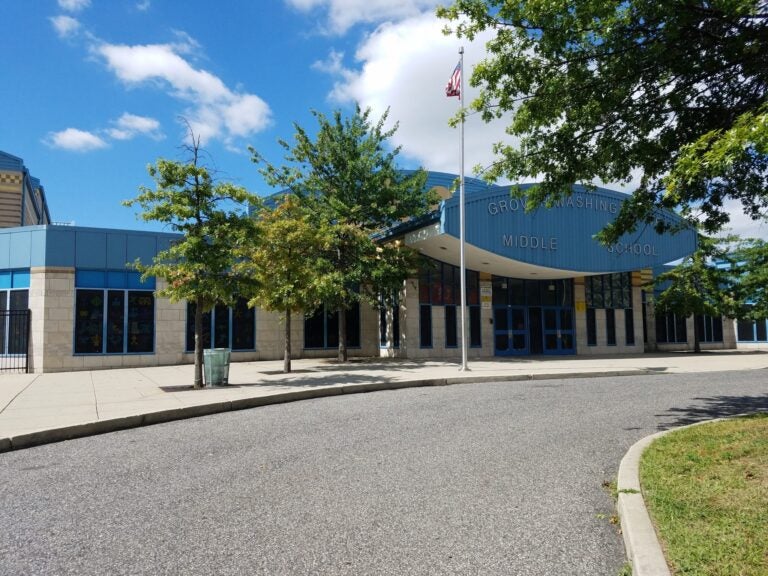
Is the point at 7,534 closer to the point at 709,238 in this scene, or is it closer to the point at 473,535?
the point at 473,535

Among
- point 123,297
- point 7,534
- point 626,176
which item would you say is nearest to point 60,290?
point 123,297

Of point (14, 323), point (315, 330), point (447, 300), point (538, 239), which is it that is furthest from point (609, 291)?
point (14, 323)

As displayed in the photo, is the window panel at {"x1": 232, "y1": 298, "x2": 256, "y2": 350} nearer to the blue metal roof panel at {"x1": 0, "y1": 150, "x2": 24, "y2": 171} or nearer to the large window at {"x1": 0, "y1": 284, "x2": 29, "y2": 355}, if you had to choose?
the large window at {"x1": 0, "y1": 284, "x2": 29, "y2": 355}

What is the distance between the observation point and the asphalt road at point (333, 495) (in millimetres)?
3811

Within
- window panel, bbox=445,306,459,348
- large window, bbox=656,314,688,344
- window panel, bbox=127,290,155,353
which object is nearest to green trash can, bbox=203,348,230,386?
window panel, bbox=127,290,155,353

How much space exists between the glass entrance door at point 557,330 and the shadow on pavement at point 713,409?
15.6 m

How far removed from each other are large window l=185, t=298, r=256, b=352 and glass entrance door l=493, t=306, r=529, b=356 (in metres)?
11.1

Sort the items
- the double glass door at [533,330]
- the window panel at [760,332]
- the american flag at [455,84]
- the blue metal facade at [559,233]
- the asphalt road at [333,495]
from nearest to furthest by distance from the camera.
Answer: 1. the asphalt road at [333,495]
2. the american flag at [455,84]
3. the blue metal facade at [559,233]
4. the double glass door at [533,330]
5. the window panel at [760,332]

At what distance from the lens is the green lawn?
3400 millimetres

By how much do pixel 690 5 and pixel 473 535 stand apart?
6.43 metres

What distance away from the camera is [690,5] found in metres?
6.55

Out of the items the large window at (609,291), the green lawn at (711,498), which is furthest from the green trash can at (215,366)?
the large window at (609,291)

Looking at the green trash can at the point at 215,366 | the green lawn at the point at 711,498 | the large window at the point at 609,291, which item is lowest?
the green lawn at the point at 711,498

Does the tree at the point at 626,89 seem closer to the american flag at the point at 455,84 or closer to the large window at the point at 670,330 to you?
the american flag at the point at 455,84
